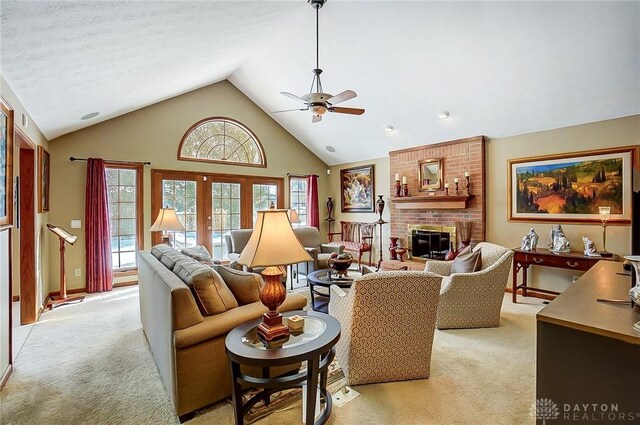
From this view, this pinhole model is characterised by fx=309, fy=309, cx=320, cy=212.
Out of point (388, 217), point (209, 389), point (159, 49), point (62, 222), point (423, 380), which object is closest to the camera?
point (209, 389)

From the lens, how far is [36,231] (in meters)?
3.73

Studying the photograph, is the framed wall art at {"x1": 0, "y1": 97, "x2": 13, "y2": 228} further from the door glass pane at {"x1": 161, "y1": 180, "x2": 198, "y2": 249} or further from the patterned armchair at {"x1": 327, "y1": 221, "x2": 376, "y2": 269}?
the patterned armchair at {"x1": 327, "y1": 221, "x2": 376, "y2": 269}

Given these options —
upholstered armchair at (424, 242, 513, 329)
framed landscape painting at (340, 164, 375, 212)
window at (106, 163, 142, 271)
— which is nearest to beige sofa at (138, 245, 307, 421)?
upholstered armchair at (424, 242, 513, 329)

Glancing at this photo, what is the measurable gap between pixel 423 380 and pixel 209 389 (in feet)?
5.15

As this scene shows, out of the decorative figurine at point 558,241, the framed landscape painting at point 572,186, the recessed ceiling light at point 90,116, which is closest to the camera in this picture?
the framed landscape painting at point 572,186

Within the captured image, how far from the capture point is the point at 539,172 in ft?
Result: 14.7

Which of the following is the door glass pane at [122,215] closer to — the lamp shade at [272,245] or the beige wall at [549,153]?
the lamp shade at [272,245]

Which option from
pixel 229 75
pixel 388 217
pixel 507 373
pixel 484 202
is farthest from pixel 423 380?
pixel 229 75

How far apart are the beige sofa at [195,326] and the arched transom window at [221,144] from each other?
13.2 ft

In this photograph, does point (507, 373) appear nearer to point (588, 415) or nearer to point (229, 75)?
point (588, 415)

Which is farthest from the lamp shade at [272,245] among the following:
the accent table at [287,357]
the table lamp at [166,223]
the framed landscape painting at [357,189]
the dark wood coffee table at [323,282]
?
the framed landscape painting at [357,189]

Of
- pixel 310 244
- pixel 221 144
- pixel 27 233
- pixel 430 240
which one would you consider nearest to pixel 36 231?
pixel 27 233

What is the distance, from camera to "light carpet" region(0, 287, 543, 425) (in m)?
1.99

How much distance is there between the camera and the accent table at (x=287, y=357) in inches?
A: 63.4
